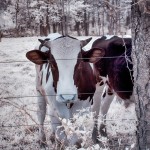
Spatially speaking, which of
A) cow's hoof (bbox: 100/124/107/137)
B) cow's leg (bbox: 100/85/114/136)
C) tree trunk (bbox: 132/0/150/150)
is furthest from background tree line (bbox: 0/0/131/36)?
tree trunk (bbox: 132/0/150/150)

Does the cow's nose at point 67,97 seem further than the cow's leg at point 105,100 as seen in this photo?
No

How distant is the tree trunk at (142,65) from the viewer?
2.91 m

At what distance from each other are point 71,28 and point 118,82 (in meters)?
31.5

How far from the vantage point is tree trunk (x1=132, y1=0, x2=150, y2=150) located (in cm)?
291

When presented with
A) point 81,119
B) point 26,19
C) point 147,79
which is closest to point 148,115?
point 147,79

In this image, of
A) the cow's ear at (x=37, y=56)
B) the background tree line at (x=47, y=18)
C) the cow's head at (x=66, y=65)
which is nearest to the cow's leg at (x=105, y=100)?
the cow's head at (x=66, y=65)

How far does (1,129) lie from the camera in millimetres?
5598

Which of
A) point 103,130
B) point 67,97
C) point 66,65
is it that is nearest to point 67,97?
point 67,97

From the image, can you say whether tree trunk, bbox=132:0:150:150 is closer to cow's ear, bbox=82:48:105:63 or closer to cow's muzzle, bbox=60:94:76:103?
cow's muzzle, bbox=60:94:76:103

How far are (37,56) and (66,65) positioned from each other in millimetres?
444

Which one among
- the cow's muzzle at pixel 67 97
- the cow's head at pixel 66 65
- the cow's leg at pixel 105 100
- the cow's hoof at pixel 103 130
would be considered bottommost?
the cow's hoof at pixel 103 130

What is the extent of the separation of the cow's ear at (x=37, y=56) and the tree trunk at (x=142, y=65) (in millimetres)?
1534

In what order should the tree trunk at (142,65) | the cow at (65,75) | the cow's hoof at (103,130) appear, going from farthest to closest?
the cow's hoof at (103,130)
the cow at (65,75)
the tree trunk at (142,65)

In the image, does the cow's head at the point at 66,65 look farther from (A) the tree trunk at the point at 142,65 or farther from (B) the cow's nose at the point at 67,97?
(A) the tree trunk at the point at 142,65
